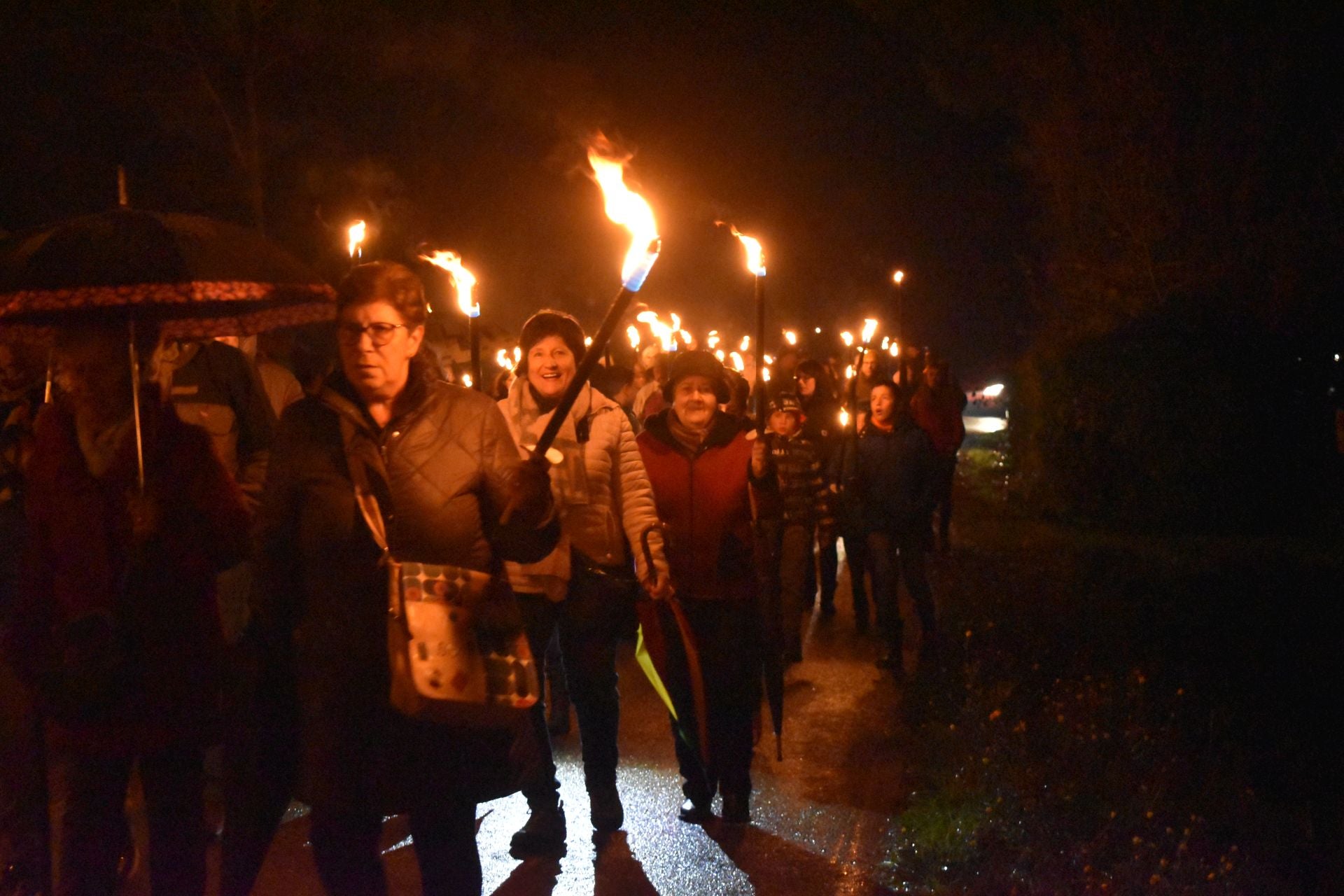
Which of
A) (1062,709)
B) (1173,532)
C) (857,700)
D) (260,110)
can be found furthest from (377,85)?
(1062,709)

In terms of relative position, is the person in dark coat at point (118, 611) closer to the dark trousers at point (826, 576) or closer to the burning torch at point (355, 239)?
the burning torch at point (355, 239)

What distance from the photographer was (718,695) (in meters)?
5.31

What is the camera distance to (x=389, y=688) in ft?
10.5

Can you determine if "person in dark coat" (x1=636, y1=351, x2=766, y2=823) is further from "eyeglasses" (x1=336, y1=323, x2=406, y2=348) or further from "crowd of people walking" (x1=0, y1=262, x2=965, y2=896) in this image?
"eyeglasses" (x1=336, y1=323, x2=406, y2=348)

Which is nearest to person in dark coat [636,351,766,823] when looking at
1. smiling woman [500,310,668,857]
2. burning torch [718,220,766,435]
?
burning torch [718,220,766,435]

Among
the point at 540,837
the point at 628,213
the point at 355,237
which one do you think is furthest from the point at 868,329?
the point at 628,213

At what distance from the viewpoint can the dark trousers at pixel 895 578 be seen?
7.72 meters

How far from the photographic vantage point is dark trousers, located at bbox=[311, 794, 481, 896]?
10.7 ft

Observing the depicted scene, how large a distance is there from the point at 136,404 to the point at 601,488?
2044 mm

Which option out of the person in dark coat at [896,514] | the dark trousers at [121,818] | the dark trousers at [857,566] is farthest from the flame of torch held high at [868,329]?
the dark trousers at [121,818]

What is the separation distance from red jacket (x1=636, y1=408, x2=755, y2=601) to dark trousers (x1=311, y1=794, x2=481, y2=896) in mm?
2112

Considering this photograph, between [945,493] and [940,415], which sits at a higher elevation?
[940,415]

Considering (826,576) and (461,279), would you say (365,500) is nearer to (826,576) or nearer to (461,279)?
(461,279)

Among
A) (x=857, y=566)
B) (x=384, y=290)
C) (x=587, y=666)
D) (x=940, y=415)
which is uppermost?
(x=384, y=290)
